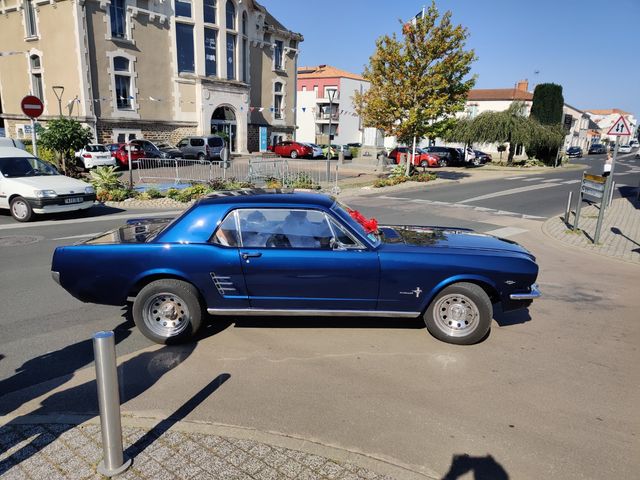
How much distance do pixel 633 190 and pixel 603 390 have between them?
2225 cm

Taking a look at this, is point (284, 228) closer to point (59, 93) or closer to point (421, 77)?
point (421, 77)

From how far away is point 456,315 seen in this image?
498cm

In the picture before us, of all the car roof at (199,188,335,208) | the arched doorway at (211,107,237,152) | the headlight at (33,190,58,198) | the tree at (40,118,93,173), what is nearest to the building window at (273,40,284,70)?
the arched doorway at (211,107,237,152)

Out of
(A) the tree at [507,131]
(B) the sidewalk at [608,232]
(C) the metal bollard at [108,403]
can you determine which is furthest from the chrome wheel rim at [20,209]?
(A) the tree at [507,131]

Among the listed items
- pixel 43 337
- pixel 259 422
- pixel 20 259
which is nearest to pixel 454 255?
pixel 259 422

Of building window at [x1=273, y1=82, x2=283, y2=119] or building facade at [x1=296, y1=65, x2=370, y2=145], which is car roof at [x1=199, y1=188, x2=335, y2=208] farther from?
building facade at [x1=296, y1=65, x2=370, y2=145]

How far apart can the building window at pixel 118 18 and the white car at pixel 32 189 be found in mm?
21674

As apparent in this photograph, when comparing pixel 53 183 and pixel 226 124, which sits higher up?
pixel 226 124

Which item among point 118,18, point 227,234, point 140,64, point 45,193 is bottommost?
point 45,193

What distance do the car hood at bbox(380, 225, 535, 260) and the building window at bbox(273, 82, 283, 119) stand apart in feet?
128

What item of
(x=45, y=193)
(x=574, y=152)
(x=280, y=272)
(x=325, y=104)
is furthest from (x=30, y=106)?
(x=574, y=152)

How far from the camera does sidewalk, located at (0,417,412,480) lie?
117 inches

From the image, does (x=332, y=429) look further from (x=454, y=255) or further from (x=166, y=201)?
(x=166, y=201)

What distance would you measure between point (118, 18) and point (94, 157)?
12.6 metres
